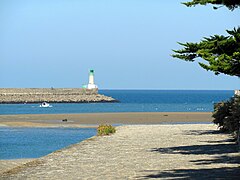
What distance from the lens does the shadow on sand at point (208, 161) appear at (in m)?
16.2

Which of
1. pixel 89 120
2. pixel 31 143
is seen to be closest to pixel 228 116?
pixel 31 143

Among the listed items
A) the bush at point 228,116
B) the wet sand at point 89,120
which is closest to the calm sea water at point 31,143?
the bush at point 228,116

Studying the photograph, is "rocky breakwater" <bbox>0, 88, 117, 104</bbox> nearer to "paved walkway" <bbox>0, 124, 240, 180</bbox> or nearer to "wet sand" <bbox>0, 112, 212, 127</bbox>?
"wet sand" <bbox>0, 112, 212, 127</bbox>

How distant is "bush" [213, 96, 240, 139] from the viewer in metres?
26.9

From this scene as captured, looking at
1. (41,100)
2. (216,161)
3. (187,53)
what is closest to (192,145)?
(187,53)

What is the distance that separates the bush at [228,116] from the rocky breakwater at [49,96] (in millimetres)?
104871

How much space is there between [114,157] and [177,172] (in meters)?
4.70

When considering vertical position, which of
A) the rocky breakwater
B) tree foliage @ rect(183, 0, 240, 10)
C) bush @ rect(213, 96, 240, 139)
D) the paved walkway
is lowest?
the paved walkway

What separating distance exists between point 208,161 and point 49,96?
126m

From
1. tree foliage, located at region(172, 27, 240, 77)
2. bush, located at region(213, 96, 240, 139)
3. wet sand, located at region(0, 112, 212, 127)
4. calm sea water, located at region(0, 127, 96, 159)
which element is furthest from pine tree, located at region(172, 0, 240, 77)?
wet sand, located at region(0, 112, 212, 127)

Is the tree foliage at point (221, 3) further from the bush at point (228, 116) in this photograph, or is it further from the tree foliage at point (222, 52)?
the bush at point (228, 116)

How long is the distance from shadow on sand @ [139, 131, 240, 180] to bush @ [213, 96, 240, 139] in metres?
0.66

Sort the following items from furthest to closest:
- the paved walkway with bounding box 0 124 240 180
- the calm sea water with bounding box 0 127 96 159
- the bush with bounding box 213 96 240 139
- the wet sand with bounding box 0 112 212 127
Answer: the wet sand with bounding box 0 112 212 127 < the calm sea water with bounding box 0 127 96 159 < the bush with bounding box 213 96 240 139 < the paved walkway with bounding box 0 124 240 180

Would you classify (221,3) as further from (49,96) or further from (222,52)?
(49,96)
